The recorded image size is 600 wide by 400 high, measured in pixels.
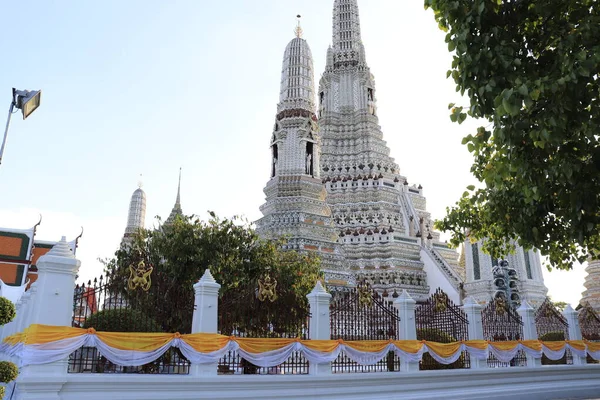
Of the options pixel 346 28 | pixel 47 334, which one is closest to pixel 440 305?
pixel 47 334

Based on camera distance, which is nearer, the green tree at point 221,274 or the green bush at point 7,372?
the green bush at point 7,372

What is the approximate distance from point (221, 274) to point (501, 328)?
8.85 meters

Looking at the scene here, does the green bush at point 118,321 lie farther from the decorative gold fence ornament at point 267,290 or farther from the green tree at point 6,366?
the decorative gold fence ornament at point 267,290

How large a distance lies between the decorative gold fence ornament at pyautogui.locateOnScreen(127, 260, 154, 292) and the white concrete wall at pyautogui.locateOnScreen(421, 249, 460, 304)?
26742 mm

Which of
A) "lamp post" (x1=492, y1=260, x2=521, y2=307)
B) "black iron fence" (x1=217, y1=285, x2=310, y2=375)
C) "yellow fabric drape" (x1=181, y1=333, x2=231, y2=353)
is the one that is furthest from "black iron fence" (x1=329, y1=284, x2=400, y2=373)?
"lamp post" (x1=492, y1=260, x2=521, y2=307)

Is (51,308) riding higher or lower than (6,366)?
higher

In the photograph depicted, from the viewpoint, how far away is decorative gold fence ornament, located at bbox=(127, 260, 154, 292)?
1067 centimetres

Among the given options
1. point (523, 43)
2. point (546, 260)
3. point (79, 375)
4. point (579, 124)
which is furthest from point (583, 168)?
point (79, 375)

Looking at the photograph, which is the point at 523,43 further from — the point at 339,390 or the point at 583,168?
the point at 339,390

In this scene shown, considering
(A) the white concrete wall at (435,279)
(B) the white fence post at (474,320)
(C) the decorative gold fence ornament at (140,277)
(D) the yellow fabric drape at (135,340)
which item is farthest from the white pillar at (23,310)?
(A) the white concrete wall at (435,279)

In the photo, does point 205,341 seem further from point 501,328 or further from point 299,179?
point 299,179

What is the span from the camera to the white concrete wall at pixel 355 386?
9320 mm

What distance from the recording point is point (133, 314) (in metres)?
11.1

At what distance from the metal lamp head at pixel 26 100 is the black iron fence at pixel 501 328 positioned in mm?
13807
